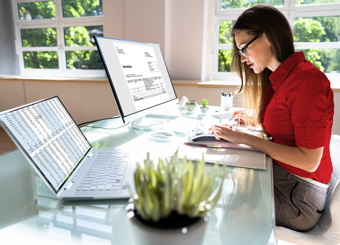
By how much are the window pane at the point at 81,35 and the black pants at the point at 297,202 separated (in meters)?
3.50

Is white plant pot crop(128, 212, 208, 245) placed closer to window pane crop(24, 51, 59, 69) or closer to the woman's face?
the woman's face

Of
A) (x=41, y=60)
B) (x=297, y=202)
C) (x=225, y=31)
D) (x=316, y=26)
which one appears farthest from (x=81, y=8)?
(x=297, y=202)

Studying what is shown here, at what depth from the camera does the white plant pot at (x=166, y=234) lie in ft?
1.11

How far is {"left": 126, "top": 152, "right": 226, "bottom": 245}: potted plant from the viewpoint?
1.10ft

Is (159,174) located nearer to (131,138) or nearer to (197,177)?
(197,177)

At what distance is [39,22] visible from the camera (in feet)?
13.4

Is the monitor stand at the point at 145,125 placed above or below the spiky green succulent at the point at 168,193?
below

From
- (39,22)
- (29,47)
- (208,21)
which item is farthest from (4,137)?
(208,21)

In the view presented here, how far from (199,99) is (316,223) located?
215 centimetres

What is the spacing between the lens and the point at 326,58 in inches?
119

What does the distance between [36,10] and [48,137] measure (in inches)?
164

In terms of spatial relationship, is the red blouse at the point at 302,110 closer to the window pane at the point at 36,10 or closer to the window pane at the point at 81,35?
the window pane at the point at 81,35

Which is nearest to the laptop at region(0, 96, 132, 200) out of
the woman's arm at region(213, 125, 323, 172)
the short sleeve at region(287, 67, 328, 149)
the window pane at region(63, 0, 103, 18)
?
the woman's arm at region(213, 125, 323, 172)

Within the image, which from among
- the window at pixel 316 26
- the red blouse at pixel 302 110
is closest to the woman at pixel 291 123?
the red blouse at pixel 302 110
